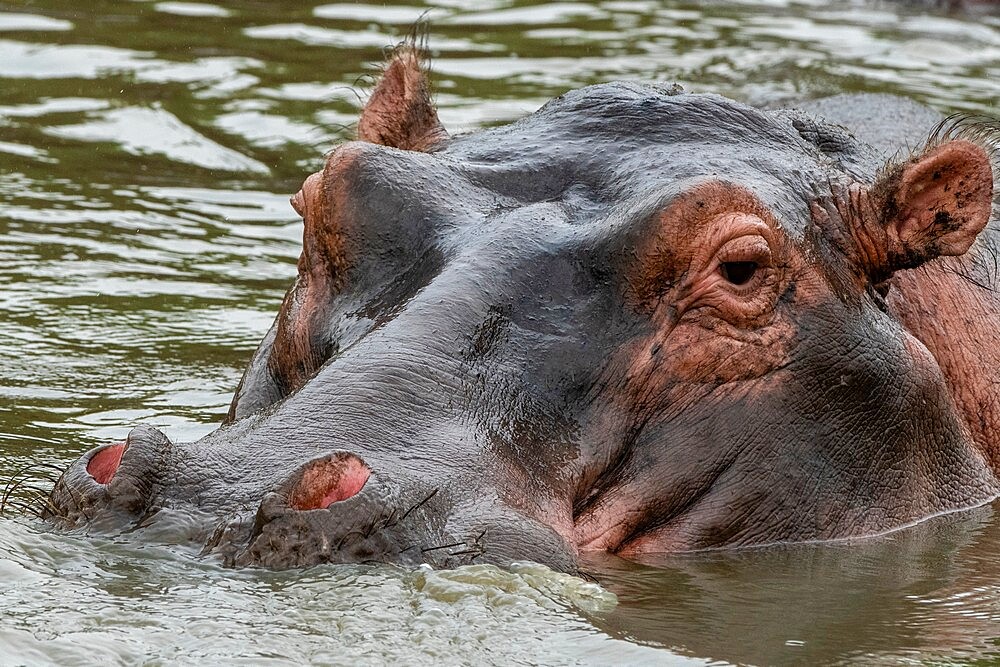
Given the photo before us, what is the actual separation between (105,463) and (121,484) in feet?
0.47

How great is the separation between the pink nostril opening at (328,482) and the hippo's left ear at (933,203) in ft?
7.38

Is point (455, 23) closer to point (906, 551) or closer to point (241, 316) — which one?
point (241, 316)

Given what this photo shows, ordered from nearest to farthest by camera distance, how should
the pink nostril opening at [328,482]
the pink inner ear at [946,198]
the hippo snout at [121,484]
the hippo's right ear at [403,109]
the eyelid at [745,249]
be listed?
1. the pink nostril opening at [328,482]
2. the hippo snout at [121,484]
3. the eyelid at [745,249]
4. the pink inner ear at [946,198]
5. the hippo's right ear at [403,109]

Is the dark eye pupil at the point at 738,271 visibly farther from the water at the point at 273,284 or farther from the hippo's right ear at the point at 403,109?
the hippo's right ear at the point at 403,109

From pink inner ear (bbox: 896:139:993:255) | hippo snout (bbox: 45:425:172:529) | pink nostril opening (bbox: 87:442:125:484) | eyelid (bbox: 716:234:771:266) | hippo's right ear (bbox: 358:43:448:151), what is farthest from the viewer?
hippo's right ear (bbox: 358:43:448:151)

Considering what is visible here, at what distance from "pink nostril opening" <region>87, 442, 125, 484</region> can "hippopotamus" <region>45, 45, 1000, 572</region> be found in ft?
0.05

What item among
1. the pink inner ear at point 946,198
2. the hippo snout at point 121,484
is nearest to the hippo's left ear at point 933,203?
the pink inner ear at point 946,198

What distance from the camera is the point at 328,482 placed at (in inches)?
171

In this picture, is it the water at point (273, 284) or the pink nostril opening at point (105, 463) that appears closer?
the water at point (273, 284)

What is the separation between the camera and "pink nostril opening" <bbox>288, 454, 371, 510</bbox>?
4.33 meters

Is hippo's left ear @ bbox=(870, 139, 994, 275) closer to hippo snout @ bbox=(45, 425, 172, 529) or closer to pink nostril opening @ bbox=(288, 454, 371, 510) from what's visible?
pink nostril opening @ bbox=(288, 454, 371, 510)

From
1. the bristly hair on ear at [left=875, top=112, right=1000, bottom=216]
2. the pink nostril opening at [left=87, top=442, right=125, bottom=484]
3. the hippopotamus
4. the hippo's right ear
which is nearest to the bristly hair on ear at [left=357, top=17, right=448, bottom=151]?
the hippo's right ear

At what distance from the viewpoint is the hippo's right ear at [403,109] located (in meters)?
6.84

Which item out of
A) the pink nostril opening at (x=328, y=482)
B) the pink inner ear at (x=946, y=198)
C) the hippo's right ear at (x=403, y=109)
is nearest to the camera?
the pink nostril opening at (x=328, y=482)
